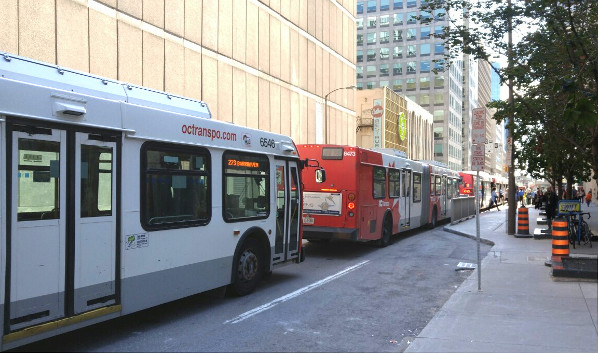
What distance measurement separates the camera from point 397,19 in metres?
94.8

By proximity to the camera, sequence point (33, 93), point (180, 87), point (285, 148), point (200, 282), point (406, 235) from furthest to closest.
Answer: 1. point (180, 87)
2. point (406, 235)
3. point (285, 148)
4. point (200, 282)
5. point (33, 93)

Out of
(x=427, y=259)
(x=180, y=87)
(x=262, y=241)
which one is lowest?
(x=427, y=259)

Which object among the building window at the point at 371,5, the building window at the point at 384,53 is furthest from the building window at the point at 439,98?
the building window at the point at 371,5

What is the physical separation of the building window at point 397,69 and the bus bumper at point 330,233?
8779cm

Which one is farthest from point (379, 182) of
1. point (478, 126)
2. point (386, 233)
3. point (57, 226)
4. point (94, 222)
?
point (57, 226)

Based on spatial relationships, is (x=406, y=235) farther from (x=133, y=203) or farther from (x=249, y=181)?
(x=133, y=203)

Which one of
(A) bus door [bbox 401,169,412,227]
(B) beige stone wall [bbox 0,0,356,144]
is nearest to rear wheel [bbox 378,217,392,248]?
(A) bus door [bbox 401,169,412,227]

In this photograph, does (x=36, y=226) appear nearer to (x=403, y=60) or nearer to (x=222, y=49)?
(x=222, y=49)

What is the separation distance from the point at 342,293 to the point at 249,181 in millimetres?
2532

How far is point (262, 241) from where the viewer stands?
29.2 feet

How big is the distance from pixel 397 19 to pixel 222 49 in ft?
243

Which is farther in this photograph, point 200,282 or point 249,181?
point 249,181

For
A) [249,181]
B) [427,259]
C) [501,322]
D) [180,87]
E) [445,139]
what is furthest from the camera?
[445,139]

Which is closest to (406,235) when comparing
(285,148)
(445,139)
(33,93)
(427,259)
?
(427,259)
